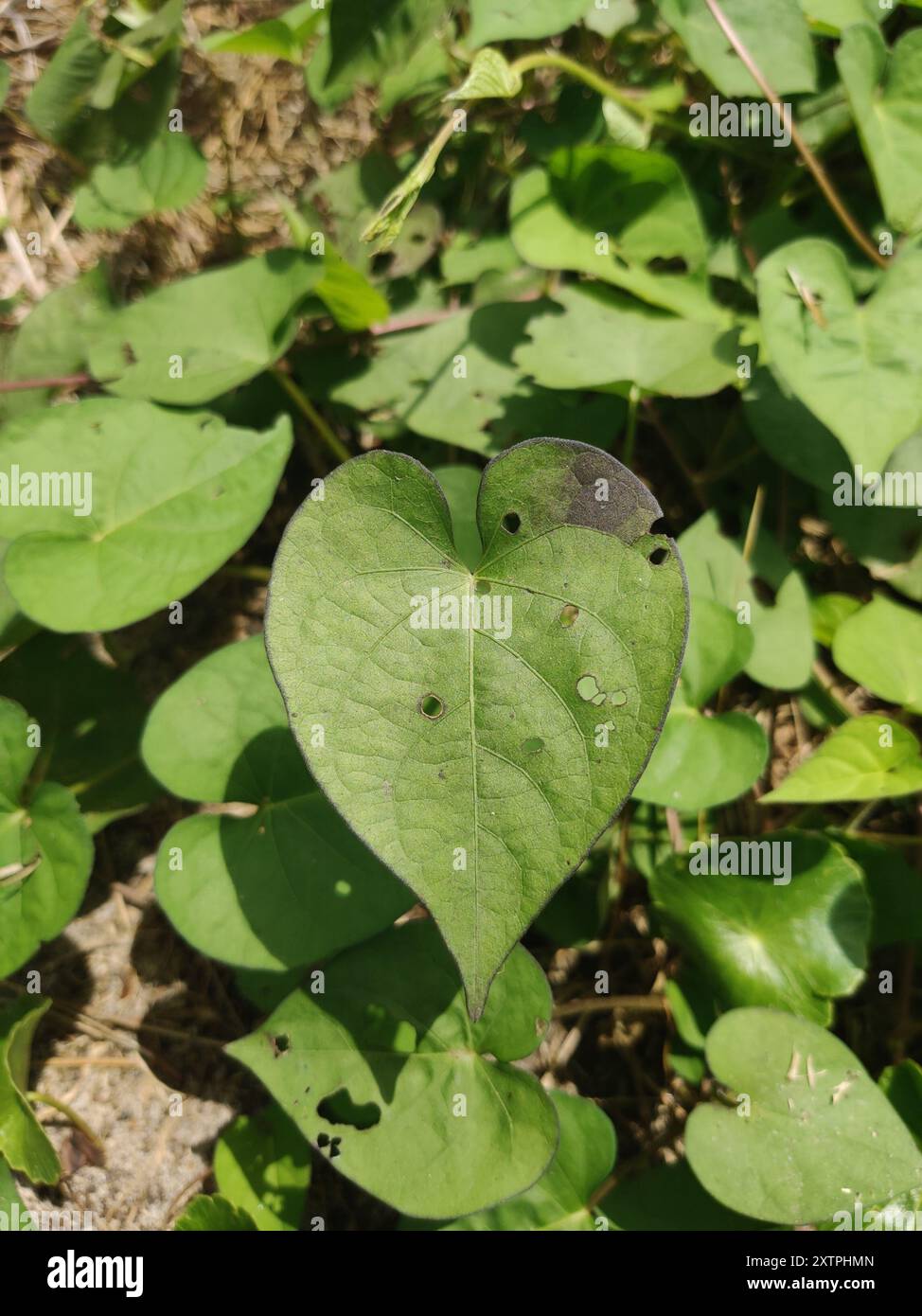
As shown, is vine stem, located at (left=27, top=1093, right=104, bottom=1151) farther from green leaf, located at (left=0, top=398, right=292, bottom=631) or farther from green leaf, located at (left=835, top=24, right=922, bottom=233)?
green leaf, located at (left=835, top=24, right=922, bottom=233)

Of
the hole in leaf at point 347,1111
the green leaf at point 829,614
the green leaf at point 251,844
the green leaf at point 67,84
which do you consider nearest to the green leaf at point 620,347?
the green leaf at point 829,614

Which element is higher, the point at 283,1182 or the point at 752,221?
the point at 752,221

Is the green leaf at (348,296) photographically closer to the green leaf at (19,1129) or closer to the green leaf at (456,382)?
the green leaf at (456,382)

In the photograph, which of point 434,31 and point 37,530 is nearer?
point 37,530

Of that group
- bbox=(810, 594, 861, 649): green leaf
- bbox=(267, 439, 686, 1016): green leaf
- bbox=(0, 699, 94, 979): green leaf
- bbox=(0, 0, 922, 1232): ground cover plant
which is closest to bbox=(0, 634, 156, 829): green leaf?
bbox=(0, 0, 922, 1232): ground cover plant

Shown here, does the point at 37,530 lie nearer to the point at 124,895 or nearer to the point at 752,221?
the point at 124,895

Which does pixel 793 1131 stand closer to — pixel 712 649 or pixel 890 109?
pixel 712 649
